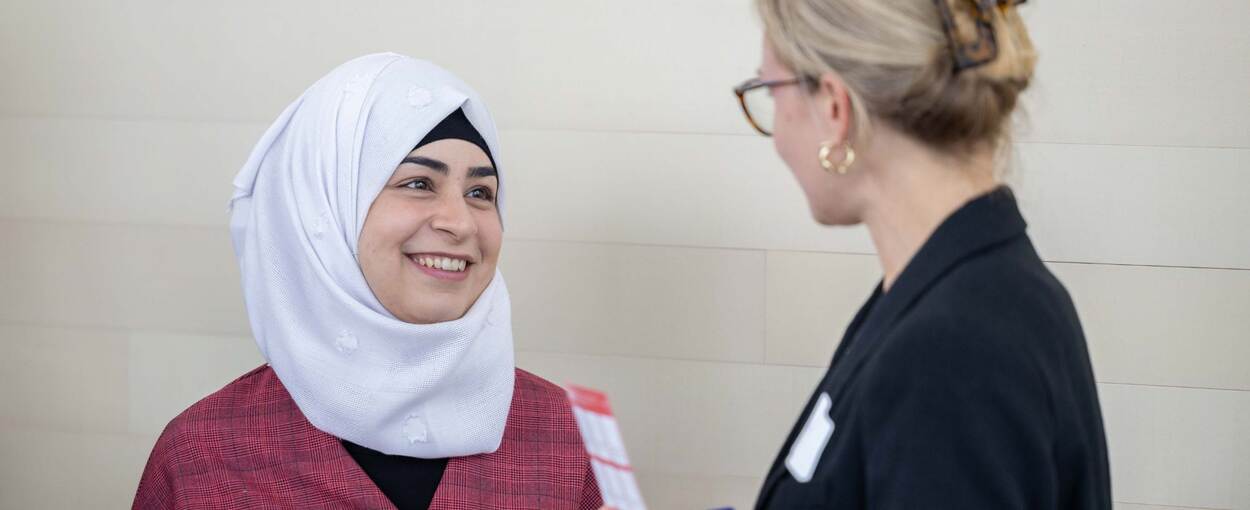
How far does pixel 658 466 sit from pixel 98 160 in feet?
4.44

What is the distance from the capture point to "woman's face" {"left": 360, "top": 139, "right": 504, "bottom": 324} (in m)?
1.85

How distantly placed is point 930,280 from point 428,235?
98 centimetres

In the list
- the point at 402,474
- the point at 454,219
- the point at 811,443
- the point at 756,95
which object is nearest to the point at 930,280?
the point at 811,443

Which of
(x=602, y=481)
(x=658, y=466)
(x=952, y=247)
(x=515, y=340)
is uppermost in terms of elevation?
(x=952, y=247)

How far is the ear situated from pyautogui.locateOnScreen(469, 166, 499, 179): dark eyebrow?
34.7 inches

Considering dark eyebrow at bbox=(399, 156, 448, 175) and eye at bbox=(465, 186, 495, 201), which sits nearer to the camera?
dark eyebrow at bbox=(399, 156, 448, 175)

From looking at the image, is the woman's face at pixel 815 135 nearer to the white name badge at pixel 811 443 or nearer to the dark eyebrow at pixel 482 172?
the white name badge at pixel 811 443

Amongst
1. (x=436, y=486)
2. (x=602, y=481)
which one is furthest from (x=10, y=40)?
(x=602, y=481)

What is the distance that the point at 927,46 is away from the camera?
3.58 ft

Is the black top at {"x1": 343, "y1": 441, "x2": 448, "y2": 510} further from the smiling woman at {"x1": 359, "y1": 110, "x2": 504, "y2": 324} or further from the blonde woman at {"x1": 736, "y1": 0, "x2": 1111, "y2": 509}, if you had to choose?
the blonde woman at {"x1": 736, "y1": 0, "x2": 1111, "y2": 509}

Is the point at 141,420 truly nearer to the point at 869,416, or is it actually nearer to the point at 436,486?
the point at 436,486

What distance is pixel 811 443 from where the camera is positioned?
117cm

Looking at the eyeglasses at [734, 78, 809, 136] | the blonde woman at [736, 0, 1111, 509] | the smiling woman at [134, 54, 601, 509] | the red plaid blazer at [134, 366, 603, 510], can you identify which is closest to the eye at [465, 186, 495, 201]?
the smiling woman at [134, 54, 601, 509]

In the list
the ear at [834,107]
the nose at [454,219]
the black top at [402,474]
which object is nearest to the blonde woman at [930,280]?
the ear at [834,107]
